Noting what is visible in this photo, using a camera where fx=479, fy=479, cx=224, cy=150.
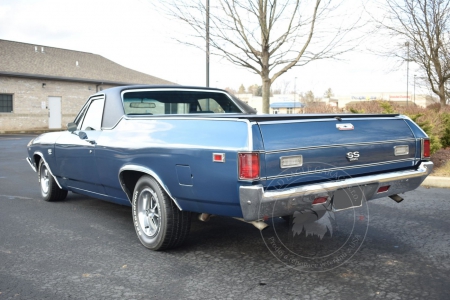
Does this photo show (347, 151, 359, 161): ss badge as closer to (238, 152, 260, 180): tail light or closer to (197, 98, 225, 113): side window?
(238, 152, 260, 180): tail light

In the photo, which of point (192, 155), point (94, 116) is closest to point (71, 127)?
point (94, 116)

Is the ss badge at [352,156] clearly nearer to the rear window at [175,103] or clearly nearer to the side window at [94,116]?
the rear window at [175,103]

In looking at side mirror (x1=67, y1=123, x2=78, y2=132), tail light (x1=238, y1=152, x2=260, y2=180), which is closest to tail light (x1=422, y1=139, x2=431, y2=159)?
tail light (x1=238, y1=152, x2=260, y2=180)

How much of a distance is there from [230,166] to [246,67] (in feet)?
31.0

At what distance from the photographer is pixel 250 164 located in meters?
3.73

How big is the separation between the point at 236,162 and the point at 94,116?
9.72 ft

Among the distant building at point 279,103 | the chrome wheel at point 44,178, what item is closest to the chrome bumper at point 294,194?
the chrome wheel at point 44,178

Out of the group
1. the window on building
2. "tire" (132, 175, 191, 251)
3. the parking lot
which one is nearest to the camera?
the parking lot

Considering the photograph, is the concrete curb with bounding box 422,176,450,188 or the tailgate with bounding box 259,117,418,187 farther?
the concrete curb with bounding box 422,176,450,188

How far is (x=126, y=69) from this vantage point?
145 feet

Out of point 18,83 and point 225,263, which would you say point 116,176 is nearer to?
point 225,263

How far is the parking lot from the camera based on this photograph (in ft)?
12.1

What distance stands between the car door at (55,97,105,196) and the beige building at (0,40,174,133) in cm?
2903

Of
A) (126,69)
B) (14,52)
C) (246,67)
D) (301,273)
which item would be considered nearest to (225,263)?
(301,273)
